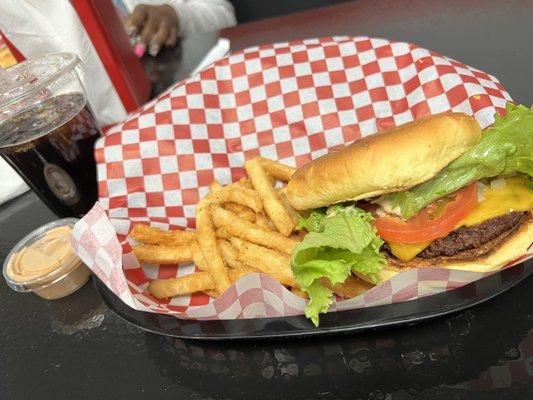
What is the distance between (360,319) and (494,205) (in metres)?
0.58

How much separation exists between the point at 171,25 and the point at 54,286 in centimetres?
246

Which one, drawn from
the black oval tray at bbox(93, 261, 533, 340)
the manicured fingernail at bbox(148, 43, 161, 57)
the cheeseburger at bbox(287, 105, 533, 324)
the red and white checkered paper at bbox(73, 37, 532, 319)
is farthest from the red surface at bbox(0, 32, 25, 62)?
the cheeseburger at bbox(287, 105, 533, 324)

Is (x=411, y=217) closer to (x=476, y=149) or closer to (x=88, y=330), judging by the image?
(x=476, y=149)

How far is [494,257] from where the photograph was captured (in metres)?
1.60

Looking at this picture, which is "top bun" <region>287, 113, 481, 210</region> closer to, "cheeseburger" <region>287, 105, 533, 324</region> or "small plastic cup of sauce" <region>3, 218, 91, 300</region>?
"cheeseburger" <region>287, 105, 533, 324</region>

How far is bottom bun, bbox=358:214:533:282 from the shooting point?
1.58 meters

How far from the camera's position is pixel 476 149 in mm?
1611

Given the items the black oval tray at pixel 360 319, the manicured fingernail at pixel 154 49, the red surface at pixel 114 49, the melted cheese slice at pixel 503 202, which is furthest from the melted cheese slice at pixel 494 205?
the manicured fingernail at pixel 154 49

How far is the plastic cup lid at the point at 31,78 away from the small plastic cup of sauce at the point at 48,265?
0.54 m

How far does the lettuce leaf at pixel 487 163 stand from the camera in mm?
1593

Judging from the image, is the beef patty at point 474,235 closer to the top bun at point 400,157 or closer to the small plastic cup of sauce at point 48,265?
the top bun at point 400,157

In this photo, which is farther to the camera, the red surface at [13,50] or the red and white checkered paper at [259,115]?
the red surface at [13,50]

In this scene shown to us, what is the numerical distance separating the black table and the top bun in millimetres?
460

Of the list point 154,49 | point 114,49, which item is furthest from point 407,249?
point 154,49
